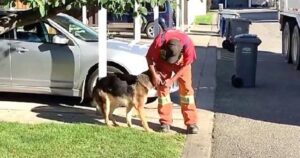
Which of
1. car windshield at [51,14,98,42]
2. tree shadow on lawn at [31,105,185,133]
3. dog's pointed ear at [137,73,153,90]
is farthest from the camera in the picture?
car windshield at [51,14,98,42]

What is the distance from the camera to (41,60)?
931 centimetres

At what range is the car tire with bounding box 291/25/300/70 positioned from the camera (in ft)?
48.5

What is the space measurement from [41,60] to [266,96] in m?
4.22

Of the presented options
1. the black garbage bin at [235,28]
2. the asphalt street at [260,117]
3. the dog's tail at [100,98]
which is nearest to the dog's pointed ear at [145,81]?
the dog's tail at [100,98]

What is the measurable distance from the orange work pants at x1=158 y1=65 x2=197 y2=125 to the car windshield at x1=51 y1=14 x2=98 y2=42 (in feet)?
7.37

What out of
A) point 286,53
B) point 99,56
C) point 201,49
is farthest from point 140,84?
point 201,49

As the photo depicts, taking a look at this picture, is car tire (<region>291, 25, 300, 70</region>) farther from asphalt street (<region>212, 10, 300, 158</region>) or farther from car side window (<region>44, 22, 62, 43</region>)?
car side window (<region>44, 22, 62, 43</region>)

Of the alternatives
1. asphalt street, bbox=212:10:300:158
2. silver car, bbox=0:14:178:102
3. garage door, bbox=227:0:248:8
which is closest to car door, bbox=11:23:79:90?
silver car, bbox=0:14:178:102

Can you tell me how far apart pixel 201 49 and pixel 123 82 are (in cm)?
1236

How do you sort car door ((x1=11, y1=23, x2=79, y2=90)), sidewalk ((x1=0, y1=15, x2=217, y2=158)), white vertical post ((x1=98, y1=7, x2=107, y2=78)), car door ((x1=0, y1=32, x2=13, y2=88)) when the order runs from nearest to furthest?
sidewalk ((x1=0, y1=15, x2=217, y2=158))
white vertical post ((x1=98, y1=7, x2=107, y2=78))
car door ((x1=11, y1=23, x2=79, y2=90))
car door ((x1=0, y1=32, x2=13, y2=88))

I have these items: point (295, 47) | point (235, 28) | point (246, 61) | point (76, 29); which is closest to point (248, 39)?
point (246, 61)

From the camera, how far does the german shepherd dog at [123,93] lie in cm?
765

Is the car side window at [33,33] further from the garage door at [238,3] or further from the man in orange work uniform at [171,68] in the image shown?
the garage door at [238,3]

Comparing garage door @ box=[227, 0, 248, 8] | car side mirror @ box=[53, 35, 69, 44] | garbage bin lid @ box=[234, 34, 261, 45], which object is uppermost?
garage door @ box=[227, 0, 248, 8]
